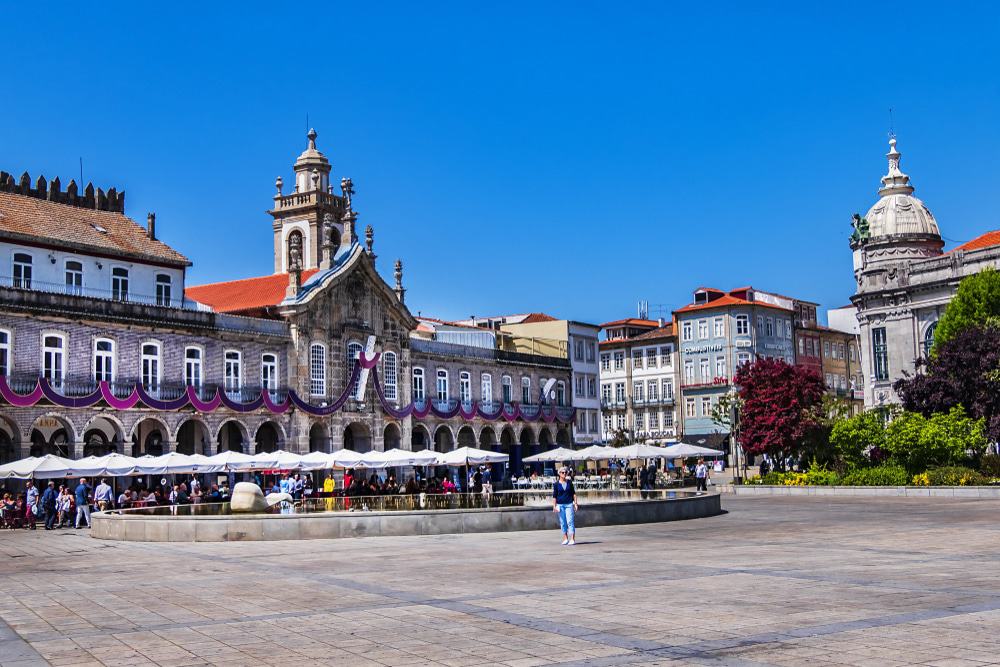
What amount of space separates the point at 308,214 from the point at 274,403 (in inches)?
637

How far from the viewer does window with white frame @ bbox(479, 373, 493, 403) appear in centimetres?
6272

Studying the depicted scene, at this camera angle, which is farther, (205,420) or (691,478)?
(691,478)

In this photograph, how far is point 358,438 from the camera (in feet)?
180

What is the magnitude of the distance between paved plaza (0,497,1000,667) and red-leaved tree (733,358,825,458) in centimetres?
2453

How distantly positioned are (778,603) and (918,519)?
15334mm

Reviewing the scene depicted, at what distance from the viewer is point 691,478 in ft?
179

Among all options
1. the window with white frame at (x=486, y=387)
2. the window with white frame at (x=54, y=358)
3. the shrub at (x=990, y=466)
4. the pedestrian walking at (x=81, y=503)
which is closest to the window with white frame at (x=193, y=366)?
the window with white frame at (x=54, y=358)

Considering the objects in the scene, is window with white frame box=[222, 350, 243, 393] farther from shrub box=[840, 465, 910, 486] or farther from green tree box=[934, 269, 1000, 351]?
green tree box=[934, 269, 1000, 351]

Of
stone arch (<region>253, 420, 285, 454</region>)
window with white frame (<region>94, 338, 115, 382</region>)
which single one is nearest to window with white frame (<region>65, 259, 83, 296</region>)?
window with white frame (<region>94, 338, 115, 382</region>)

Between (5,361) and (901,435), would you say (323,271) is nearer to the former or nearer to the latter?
(5,361)

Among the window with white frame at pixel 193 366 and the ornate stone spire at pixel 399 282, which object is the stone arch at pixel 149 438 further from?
the ornate stone spire at pixel 399 282

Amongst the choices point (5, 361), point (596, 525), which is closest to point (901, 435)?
point (596, 525)

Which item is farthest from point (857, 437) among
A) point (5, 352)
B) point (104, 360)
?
point (5, 352)

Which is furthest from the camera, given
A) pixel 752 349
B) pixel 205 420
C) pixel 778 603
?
pixel 752 349
